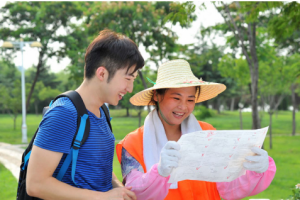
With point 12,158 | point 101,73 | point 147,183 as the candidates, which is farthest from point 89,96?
point 12,158

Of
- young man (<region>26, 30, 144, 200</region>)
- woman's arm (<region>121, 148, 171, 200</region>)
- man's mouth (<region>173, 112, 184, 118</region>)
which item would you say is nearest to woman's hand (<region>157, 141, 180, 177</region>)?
woman's arm (<region>121, 148, 171, 200</region>)

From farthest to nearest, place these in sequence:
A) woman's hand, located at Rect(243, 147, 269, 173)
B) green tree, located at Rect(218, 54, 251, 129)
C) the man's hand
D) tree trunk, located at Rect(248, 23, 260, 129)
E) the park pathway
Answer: green tree, located at Rect(218, 54, 251, 129), the park pathway, tree trunk, located at Rect(248, 23, 260, 129), woman's hand, located at Rect(243, 147, 269, 173), the man's hand

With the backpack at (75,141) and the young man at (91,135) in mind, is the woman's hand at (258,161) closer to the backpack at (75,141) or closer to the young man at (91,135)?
the young man at (91,135)

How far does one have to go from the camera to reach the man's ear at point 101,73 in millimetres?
Result: 1631

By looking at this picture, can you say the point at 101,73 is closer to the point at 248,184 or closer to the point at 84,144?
the point at 84,144

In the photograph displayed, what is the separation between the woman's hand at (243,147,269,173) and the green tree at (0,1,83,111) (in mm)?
14813

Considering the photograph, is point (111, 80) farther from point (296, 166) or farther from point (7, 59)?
point (7, 59)

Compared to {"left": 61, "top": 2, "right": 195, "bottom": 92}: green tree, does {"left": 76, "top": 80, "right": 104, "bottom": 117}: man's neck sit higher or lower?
lower

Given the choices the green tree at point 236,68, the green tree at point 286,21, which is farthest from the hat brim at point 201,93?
the green tree at point 236,68

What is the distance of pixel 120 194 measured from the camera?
1.63 metres

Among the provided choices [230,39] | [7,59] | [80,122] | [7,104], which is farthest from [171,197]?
[7,104]

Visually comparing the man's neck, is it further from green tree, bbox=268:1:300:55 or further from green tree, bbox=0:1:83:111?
green tree, bbox=0:1:83:111

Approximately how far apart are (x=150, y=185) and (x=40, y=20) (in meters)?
16.1

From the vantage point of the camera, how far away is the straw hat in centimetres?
221
